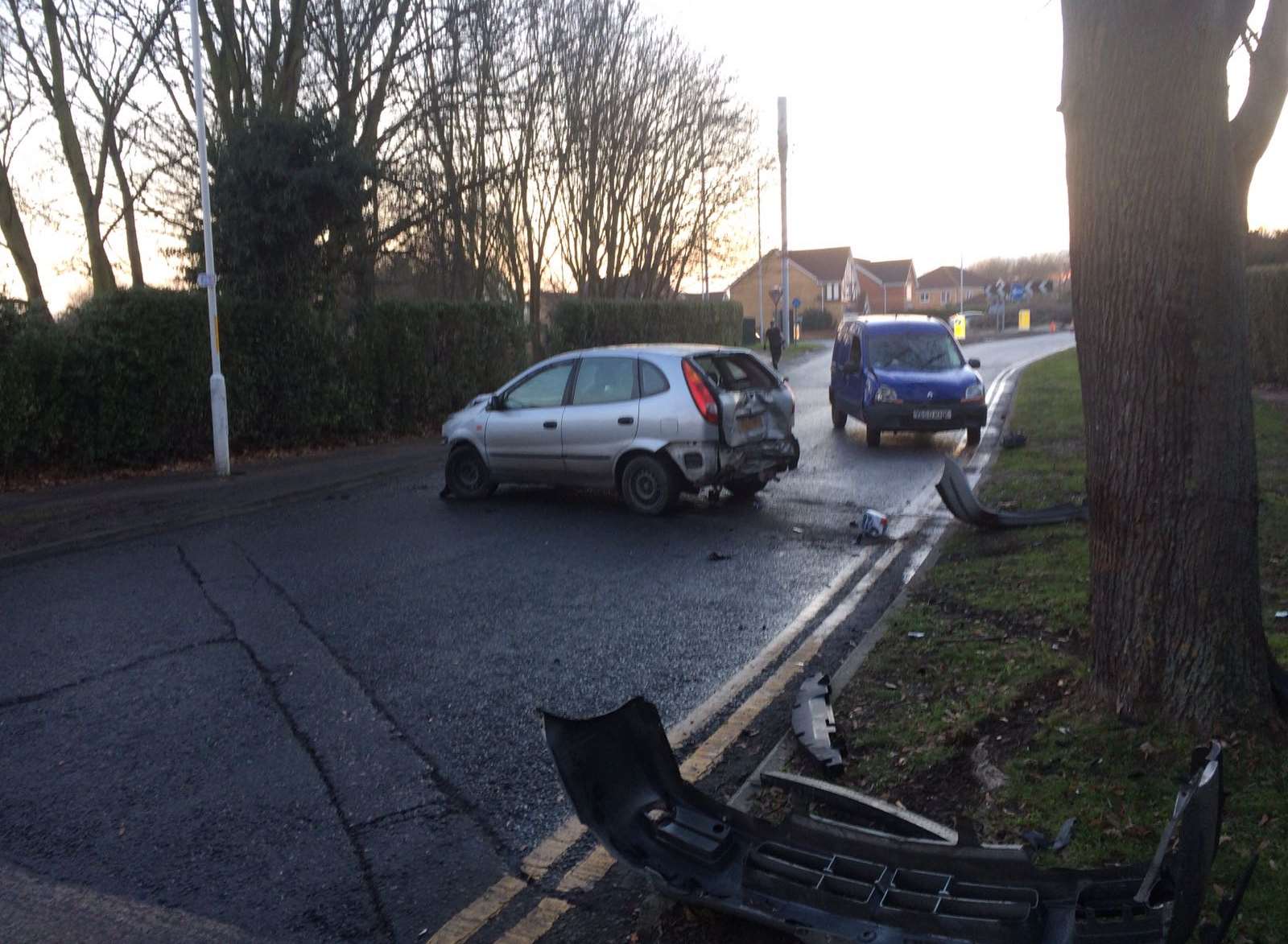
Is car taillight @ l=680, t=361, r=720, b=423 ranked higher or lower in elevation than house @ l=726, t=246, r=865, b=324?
→ lower

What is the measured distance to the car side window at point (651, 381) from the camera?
448 inches

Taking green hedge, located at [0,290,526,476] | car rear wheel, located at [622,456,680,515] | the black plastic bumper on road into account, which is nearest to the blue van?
the black plastic bumper on road

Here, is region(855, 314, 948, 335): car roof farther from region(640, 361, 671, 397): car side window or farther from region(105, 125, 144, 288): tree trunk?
region(105, 125, 144, 288): tree trunk

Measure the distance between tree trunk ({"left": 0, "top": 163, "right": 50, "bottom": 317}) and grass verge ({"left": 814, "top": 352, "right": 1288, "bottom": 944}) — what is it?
59.7 ft

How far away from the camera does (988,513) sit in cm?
1010

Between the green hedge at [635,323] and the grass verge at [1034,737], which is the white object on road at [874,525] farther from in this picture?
the green hedge at [635,323]

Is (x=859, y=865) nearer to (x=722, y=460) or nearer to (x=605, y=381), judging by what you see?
(x=722, y=460)

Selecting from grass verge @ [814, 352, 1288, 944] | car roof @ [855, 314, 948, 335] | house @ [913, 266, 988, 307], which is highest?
house @ [913, 266, 988, 307]

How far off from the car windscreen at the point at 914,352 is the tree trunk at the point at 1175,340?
1269 centimetres

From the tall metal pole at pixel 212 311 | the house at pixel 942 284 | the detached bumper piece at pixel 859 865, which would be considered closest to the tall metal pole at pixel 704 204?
the tall metal pole at pixel 212 311

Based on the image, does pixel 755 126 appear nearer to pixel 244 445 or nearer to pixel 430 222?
pixel 430 222

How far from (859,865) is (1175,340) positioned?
2.43 metres

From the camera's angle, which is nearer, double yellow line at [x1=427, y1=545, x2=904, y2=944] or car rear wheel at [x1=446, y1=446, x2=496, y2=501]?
double yellow line at [x1=427, y1=545, x2=904, y2=944]

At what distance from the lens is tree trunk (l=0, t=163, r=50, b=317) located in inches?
795
